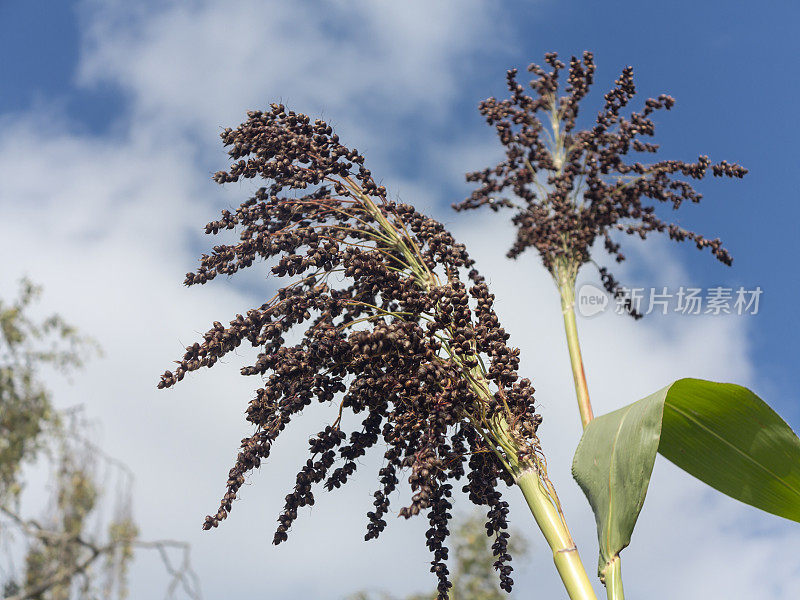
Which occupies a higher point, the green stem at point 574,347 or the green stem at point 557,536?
the green stem at point 574,347

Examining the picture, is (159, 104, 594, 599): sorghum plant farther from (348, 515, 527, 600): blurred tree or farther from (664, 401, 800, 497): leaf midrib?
(348, 515, 527, 600): blurred tree

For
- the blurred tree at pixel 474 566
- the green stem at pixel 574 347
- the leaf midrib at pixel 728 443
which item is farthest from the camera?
the blurred tree at pixel 474 566

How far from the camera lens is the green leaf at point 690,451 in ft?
8.75

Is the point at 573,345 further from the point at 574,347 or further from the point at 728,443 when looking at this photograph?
the point at 728,443

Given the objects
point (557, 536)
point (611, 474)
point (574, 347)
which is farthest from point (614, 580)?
point (574, 347)

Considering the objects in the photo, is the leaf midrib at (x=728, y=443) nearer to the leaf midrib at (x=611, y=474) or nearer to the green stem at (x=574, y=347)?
the leaf midrib at (x=611, y=474)

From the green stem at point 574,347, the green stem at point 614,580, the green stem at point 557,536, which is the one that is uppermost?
the green stem at point 574,347

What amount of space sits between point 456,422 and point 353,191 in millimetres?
1194

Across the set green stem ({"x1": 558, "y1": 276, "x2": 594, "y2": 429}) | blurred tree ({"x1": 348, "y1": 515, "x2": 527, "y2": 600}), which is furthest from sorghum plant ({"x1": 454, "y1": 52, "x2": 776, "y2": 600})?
blurred tree ({"x1": 348, "y1": 515, "x2": 527, "y2": 600})

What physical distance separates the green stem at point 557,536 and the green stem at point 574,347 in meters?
1.34

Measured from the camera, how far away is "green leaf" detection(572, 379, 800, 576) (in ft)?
8.75

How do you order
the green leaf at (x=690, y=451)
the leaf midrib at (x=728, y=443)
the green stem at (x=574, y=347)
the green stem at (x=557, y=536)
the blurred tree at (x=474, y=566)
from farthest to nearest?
the blurred tree at (x=474, y=566) → the green stem at (x=574, y=347) → the leaf midrib at (x=728, y=443) → the green leaf at (x=690, y=451) → the green stem at (x=557, y=536)

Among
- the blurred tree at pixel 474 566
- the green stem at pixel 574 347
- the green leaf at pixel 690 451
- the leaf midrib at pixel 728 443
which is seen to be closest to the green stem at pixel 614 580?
the green leaf at pixel 690 451

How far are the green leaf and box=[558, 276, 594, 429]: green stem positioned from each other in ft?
2.75
